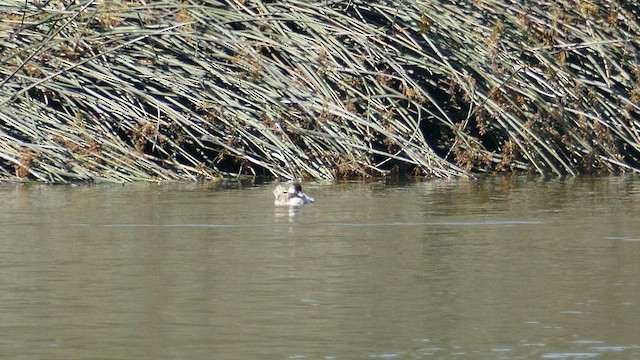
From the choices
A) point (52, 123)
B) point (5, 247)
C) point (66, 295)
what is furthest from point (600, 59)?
point (66, 295)

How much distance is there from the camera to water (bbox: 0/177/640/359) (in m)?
6.92

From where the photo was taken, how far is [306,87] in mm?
15094

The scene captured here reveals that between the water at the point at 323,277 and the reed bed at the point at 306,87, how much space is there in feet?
6.28

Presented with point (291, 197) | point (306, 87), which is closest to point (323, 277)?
point (291, 197)

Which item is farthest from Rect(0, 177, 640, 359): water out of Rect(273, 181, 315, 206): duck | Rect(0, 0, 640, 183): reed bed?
Rect(0, 0, 640, 183): reed bed

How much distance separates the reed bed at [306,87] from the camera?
14.9 meters

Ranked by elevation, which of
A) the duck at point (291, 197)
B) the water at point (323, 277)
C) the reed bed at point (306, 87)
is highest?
the reed bed at point (306, 87)

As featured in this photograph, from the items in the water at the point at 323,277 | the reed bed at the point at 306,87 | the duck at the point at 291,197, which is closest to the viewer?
the water at the point at 323,277

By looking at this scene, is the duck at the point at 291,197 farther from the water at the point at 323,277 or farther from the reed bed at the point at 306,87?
the reed bed at the point at 306,87

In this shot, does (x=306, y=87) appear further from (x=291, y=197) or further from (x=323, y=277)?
(x=323, y=277)

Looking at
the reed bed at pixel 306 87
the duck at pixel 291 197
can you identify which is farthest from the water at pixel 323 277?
the reed bed at pixel 306 87

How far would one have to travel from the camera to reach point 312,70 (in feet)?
49.7

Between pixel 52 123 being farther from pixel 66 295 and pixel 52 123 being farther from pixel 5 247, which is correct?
pixel 66 295

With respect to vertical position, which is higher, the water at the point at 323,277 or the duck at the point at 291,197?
the duck at the point at 291,197
